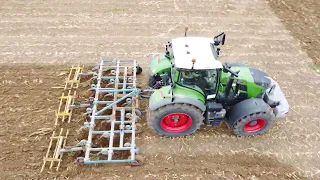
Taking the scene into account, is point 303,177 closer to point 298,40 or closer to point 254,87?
point 254,87

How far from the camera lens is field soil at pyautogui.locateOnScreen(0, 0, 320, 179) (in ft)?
21.5

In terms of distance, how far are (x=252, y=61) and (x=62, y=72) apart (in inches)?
213

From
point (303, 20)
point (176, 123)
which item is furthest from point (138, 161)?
point (303, 20)

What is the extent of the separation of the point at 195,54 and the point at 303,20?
281 inches

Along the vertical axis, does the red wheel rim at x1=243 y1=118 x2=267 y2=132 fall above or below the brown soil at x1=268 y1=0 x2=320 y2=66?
below

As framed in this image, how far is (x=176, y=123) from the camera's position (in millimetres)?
6891

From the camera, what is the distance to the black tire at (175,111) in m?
6.43

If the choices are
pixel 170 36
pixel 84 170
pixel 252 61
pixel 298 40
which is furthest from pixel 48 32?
pixel 298 40

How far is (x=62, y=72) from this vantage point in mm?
8852

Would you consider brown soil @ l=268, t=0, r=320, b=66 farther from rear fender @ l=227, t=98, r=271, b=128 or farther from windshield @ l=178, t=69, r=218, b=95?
windshield @ l=178, t=69, r=218, b=95

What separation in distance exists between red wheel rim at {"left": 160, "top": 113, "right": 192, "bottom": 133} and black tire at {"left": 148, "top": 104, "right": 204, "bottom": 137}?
6 cm

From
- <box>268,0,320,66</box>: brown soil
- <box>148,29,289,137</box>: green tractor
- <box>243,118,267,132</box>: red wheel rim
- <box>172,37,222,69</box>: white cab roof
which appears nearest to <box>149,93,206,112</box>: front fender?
<box>148,29,289,137</box>: green tractor

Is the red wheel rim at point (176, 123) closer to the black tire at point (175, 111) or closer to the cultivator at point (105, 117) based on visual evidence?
the black tire at point (175, 111)

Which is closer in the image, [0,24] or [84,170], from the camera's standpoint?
[84,170]
